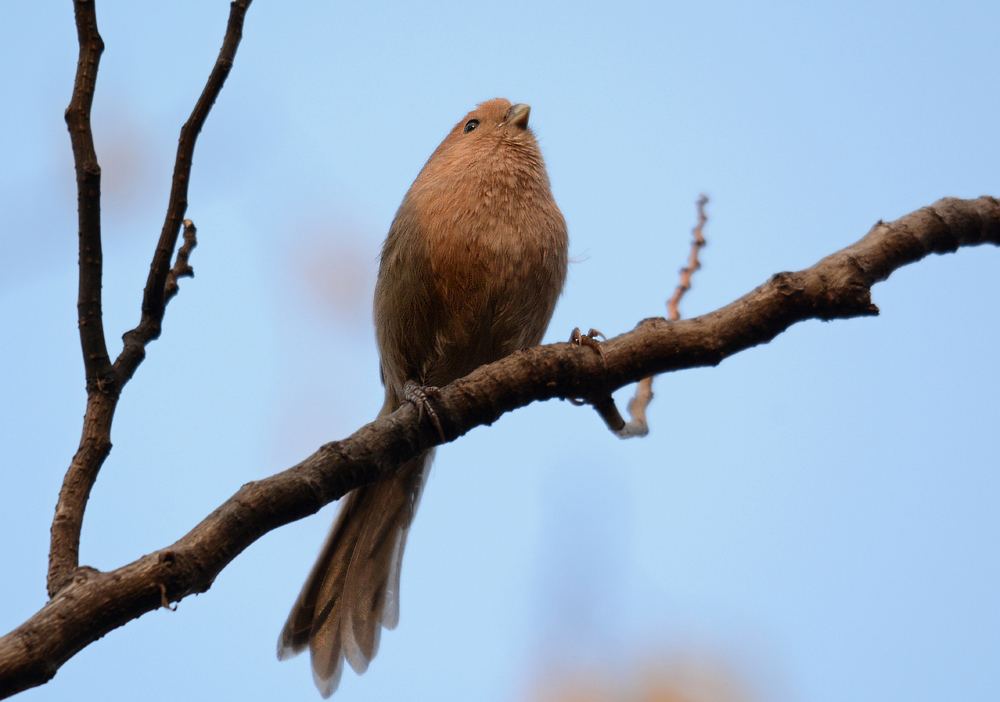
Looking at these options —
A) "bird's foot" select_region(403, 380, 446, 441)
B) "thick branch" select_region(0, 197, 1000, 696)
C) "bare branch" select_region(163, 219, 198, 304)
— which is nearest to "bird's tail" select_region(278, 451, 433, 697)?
"bird's foot" select_region(403, 380, 446, 441)

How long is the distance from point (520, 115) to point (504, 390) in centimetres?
229

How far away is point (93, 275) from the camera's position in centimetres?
262

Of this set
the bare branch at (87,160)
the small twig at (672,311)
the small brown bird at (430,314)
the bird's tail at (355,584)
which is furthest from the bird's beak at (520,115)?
the bare branch at (87,160)

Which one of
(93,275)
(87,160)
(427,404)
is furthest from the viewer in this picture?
(427,404)

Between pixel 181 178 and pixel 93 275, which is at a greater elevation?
pixel 181 178

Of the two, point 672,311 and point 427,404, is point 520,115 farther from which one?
point 427,404

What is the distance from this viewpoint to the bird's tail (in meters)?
3.71

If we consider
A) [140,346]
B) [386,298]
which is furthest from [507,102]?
[140,346]

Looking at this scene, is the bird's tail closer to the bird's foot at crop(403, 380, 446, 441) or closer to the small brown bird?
the small brown bird

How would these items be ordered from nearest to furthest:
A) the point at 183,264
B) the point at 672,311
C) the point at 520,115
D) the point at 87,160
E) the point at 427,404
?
1. the point at 87,160
2. the point at 427,404
3. the point at 183,264
4. the point at 672,311
5. the point at 520,115

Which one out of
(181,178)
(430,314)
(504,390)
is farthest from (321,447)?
(430,314)

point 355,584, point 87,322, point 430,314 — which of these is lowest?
point 355,584

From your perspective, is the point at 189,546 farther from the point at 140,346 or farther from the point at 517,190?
the point at 517,190

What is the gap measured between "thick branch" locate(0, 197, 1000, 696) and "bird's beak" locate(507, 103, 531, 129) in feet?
6.57
